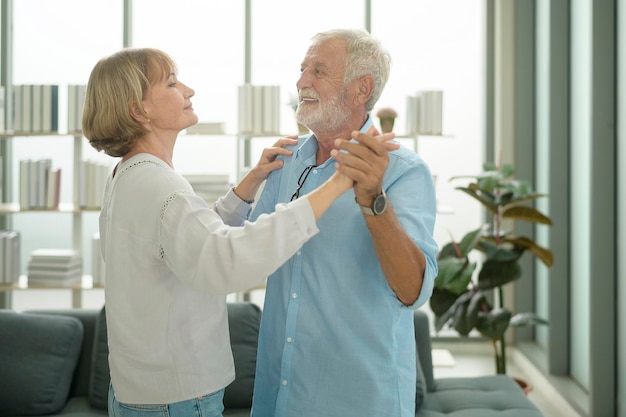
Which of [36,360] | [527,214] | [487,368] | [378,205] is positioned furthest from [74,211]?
[378,205]

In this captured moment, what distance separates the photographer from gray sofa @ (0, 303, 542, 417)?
361 centimetres

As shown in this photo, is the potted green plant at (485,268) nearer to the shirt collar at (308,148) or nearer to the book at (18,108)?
the shirt collar at (308,148)

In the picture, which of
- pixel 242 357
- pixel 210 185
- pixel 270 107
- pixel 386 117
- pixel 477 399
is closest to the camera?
pixel 242 357

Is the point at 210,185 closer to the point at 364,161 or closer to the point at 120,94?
the point at 120,94

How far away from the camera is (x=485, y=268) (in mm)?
4723

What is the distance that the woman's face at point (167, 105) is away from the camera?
6.40 ft

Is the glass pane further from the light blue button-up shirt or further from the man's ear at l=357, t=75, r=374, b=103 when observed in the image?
the light blue button-up shirt

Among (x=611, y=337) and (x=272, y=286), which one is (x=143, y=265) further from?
(x=611, y=337)

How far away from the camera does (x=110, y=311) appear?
1.91 metres

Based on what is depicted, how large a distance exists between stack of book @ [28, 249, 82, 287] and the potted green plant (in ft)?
7.56

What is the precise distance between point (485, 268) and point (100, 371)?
2.15 metres

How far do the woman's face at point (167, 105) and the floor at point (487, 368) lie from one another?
3.21 metres

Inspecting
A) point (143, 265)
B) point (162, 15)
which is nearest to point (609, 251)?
point (143, 265)

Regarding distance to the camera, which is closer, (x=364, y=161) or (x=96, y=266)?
(x=364, y=161)
